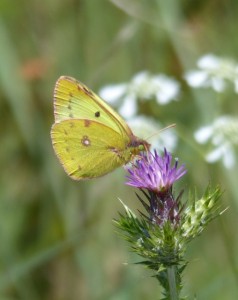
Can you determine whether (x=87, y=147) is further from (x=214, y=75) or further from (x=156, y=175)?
(x=214, y=75)

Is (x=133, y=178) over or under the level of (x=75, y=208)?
under

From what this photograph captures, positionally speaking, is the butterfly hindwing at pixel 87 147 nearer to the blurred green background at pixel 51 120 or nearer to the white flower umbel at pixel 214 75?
the white flower umbel at pixel 214 75

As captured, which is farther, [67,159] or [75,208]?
[75,208]

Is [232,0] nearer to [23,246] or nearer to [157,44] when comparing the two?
[157,44]

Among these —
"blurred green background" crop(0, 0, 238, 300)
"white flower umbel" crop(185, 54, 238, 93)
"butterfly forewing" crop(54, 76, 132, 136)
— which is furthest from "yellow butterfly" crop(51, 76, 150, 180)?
"blurred green background" crop(0, 0, 238, 300)

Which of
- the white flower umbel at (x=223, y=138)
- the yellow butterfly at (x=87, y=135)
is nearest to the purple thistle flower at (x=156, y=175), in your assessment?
the yellow butterfly at (x=87, y=135)

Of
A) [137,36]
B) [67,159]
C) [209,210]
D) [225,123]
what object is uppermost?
[137,36]

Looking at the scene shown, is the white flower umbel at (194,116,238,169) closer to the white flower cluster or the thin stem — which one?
the white flower cluster

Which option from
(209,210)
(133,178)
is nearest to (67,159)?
(133,178)
